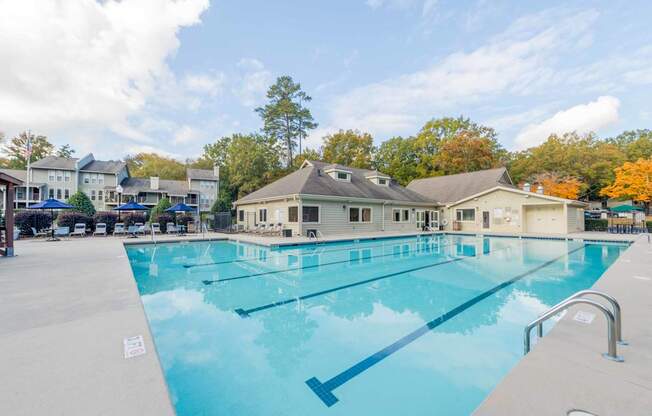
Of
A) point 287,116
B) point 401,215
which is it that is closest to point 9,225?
point 401,215

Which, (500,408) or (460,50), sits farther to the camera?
(460,50)

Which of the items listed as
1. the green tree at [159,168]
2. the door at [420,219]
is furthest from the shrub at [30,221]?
the green tree at [159,168]

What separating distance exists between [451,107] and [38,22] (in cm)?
3294

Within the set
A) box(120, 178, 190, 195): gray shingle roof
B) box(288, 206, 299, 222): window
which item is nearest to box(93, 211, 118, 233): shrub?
box(288, 206, 299, 222): window

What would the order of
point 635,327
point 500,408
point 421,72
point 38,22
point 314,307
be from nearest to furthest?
1. point 500,408
2. point 635,327
3. point 314,307
4. point 38,22
5. point 421,72

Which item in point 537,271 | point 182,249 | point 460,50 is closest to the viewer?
point 537,271

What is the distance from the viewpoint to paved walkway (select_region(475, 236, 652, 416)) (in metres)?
1.92

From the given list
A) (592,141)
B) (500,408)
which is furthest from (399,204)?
(592,141)

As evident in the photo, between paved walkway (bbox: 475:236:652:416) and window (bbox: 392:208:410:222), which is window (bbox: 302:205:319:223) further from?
paved walkway (bbox: 475:236:652:416)

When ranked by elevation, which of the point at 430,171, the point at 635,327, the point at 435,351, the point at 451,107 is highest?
the point at 451,107

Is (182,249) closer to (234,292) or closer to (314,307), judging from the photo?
(234,292)

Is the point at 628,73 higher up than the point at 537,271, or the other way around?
the point at 628,73

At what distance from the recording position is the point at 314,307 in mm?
5496

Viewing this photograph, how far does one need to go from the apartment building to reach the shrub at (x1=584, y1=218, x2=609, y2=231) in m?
38.2
